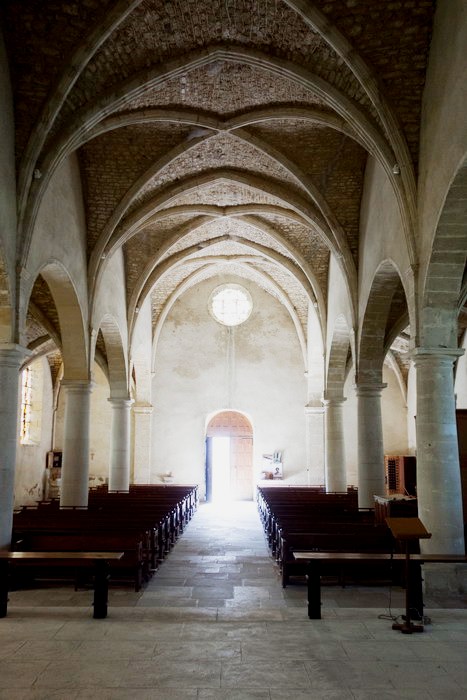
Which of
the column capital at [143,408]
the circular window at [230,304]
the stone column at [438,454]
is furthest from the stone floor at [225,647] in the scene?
the circular window at [230,304]

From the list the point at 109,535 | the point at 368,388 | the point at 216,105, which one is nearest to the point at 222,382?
the point at 368,388

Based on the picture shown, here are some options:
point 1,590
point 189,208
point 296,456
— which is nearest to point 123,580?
point 1,590

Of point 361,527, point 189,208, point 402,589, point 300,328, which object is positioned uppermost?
point 189,208

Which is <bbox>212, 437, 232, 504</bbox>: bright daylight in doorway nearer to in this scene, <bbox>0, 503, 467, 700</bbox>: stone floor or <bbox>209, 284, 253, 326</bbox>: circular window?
<bbox>209, 284, 253, 326</bbox>: circular window

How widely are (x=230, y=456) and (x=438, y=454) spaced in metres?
18.5

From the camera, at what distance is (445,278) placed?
10281 mm

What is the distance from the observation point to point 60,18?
1009 cm

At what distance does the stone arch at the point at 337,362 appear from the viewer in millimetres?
20156

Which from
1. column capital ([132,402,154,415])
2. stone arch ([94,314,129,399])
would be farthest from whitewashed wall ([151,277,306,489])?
stone arch ([94,314,129,399])

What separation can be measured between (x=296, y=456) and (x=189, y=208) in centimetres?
1303

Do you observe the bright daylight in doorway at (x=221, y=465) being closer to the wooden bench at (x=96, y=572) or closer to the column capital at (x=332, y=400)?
the column capital at (x=332, y=400)

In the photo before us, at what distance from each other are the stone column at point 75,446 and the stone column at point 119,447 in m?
5.44

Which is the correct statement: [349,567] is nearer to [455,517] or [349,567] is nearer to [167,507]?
[455,517]

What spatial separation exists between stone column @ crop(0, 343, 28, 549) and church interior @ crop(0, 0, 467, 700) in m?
0.04
